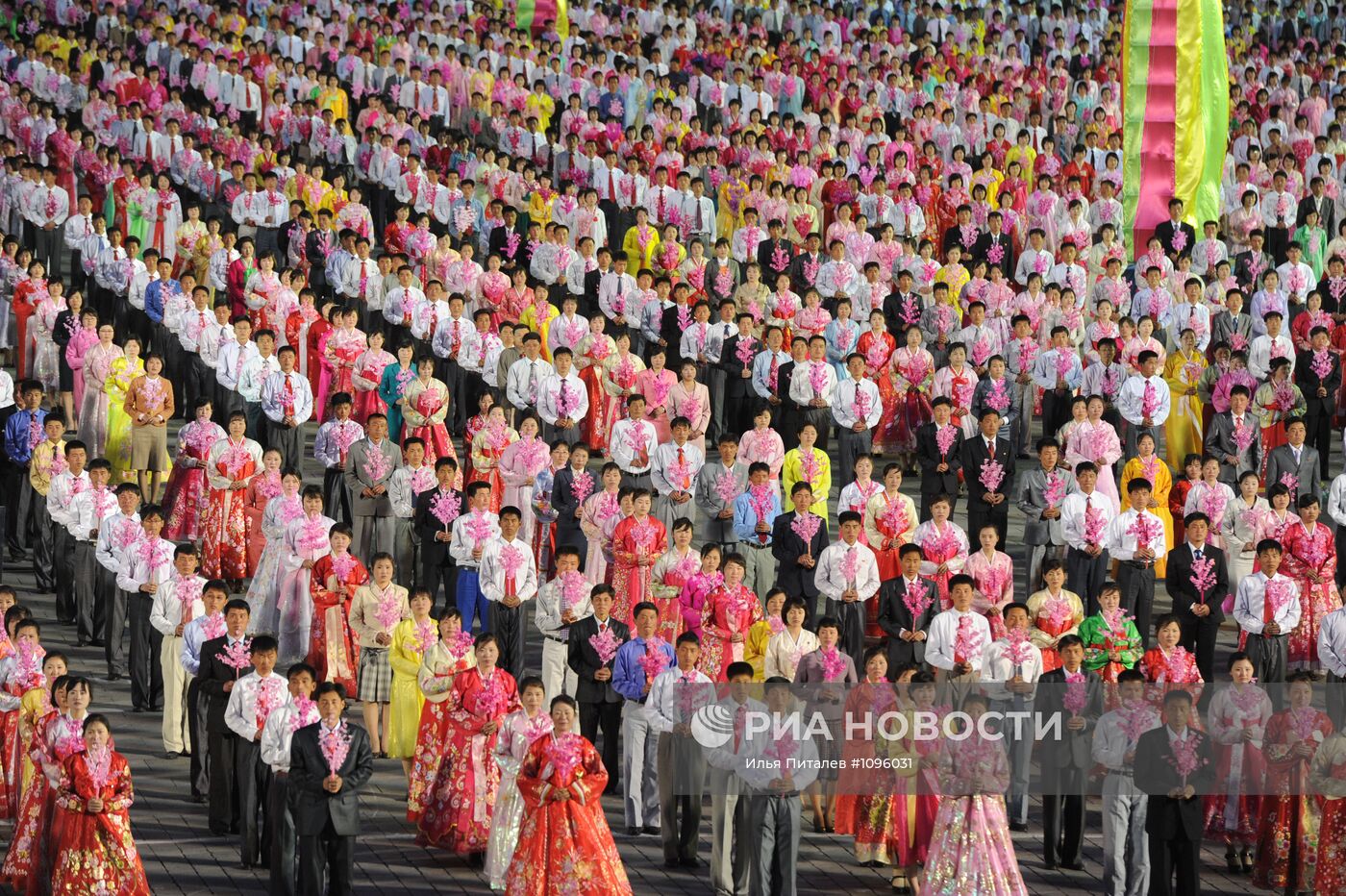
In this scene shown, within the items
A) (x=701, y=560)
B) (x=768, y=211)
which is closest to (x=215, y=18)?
(x=768, y=211)

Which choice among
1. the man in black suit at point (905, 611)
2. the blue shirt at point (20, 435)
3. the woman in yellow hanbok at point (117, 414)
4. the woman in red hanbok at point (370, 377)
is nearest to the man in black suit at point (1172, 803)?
the man in black suit at point (905, 611)

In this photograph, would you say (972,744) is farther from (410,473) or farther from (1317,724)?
(410,473)

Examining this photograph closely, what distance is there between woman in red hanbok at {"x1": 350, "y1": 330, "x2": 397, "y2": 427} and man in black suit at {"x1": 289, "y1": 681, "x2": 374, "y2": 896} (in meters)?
7.06

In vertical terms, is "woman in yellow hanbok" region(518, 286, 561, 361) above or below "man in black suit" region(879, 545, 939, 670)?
above

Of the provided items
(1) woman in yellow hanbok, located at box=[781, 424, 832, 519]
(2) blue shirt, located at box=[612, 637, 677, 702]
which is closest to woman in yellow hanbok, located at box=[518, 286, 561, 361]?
(1) woman in yellow hanbok, located at box=[781, 424, 832, 519]

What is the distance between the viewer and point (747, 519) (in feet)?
55.7

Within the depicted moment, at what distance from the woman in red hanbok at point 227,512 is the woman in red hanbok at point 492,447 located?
5.76ft

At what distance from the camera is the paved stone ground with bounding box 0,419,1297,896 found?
13000mm

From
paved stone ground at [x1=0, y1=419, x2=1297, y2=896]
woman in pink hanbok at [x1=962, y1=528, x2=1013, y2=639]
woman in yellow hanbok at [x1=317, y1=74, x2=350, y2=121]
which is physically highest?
woman in yellow hanbok at [x1=317, y1=74, x2=350, y2=121]

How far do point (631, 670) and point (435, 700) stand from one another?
120 cm

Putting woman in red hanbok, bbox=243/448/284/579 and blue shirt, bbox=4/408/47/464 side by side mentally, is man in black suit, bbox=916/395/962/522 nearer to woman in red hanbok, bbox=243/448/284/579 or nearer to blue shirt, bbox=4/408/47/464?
woman in red hanbok, bbox=243/448/284/579

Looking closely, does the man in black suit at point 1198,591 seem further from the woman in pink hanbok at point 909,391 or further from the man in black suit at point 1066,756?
the woman in pink hanbok at point 909,391

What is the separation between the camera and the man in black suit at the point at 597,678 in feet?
46.5

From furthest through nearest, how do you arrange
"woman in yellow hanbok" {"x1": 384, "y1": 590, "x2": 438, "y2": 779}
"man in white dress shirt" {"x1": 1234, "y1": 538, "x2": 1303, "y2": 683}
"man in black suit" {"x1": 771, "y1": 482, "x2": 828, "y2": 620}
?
"man in black suit" {"x1": 771, "y1": 482, "x2": 828, "y2": 620} < "man in white dress shirt" {"x1": 1234, "y1": 538, "x2": 1303, "y2": 683} < "woman in yellow hanbok" {"x1": 384, "y1": 590, "x2": 438, "y2": 779}
